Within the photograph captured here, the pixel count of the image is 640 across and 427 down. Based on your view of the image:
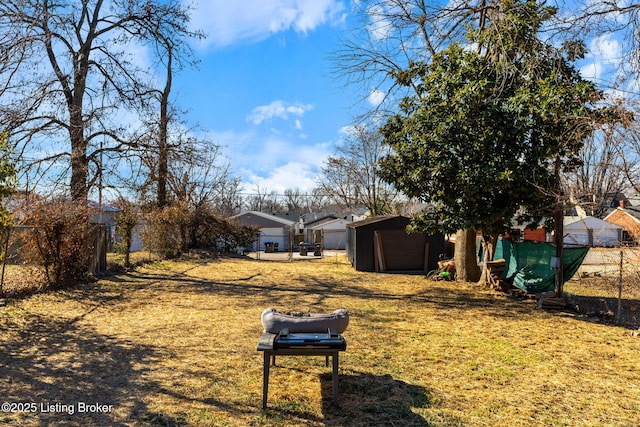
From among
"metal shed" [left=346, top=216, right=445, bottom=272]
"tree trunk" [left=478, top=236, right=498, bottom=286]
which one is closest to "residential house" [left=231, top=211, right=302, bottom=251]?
"metal shed" [left=346, top=216, right=445, bottom=272]

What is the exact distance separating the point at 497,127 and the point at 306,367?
711 cm

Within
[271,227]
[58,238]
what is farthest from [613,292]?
[271,227]

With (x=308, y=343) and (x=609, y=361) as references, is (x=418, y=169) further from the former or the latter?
(x=308, y=343)

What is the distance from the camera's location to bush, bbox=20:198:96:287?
9336 millimetres

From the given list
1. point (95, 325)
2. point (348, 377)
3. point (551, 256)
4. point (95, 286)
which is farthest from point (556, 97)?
point (95, 286)

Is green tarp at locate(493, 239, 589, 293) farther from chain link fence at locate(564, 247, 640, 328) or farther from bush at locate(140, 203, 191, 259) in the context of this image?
bush at locate(140, 203, 191, 259)

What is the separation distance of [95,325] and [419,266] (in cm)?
1338

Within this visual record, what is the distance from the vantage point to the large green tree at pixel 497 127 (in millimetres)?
8672

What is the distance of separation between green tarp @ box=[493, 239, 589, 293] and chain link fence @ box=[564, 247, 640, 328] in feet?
1.95

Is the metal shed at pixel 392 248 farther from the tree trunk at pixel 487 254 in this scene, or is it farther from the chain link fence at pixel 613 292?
the chain link fence at pixel 613 292

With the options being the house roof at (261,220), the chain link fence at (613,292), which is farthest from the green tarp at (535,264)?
the house roof at (261,220)

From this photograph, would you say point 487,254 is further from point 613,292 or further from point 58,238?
point 58,238

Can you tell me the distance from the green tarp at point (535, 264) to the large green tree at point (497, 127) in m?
0.98

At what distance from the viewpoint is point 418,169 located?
33.9 feet
